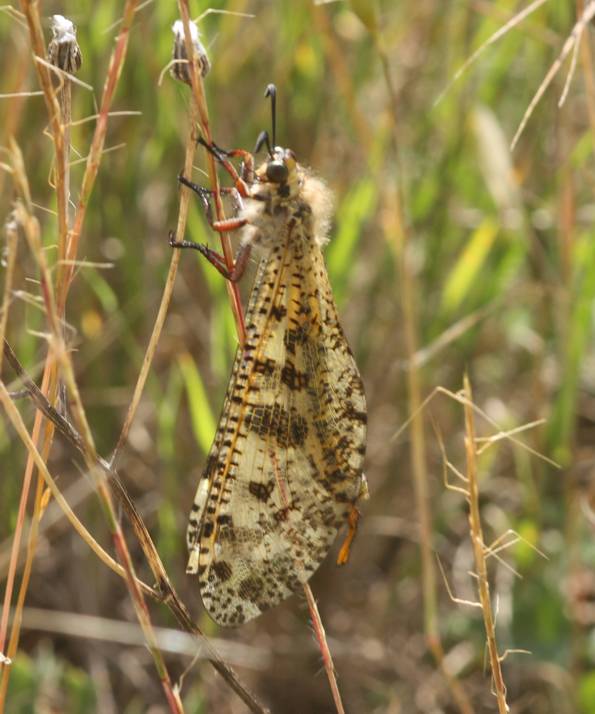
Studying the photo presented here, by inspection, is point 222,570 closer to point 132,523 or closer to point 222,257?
point 132,523

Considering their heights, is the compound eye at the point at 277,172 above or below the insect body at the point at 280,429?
above

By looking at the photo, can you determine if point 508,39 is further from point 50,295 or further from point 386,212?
point 50,295

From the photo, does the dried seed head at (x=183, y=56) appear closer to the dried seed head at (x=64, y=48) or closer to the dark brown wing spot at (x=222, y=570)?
the dried seed head at (x=64, y=48)

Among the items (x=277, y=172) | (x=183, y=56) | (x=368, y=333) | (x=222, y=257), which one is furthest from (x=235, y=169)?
(x=368, y=333)

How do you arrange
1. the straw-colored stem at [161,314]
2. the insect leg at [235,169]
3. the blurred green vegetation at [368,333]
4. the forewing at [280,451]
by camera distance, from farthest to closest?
the blurred green vegetation at [368,333] < the insect leg at [235,169] < the forewing at [280,451] < the straw-colored stem at [161,314]

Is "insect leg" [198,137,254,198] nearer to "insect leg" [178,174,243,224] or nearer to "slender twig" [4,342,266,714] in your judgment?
"insect leg" [178,174,243,224]

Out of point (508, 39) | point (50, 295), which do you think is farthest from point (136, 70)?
point (50, 295)

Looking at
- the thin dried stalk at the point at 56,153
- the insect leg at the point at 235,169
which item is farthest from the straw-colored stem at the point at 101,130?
the insect leg at the point at 235,169
